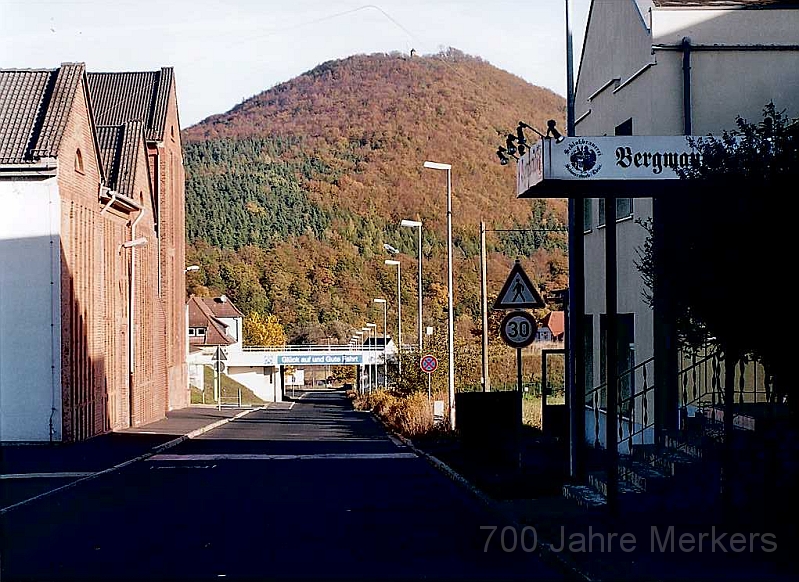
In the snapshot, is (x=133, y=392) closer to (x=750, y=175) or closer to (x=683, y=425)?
(x=683, y=425)

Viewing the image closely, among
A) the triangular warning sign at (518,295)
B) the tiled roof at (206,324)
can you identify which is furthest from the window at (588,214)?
the tiled roof at (206,324)

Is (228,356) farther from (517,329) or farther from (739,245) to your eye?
(739,245)

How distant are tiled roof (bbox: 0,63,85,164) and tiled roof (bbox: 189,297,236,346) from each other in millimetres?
70346

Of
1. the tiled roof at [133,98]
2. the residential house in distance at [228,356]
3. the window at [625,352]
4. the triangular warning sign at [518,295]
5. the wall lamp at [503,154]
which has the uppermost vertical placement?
the tiled roof at [133,98]

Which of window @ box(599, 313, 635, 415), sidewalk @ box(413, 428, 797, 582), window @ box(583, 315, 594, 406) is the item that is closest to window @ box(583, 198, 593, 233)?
window @ box(583, 315, 594, 406)

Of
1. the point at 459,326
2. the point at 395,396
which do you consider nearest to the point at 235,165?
the point at 459,326

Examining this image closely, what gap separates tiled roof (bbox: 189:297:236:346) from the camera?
103 m

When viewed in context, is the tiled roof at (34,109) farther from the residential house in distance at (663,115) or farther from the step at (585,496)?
the step at (585,496)

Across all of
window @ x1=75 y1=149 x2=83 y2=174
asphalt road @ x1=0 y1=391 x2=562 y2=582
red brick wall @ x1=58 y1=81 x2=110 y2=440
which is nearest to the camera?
asphalt road @ x1=0 y1=391 x2=562 y2=582

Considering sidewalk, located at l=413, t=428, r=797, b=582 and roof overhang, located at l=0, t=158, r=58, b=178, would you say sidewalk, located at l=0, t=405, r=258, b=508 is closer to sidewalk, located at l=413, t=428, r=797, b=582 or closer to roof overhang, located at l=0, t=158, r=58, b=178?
roof overhang, located at l=0, t=158, r=58, b=178

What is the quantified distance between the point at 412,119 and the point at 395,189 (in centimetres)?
1297

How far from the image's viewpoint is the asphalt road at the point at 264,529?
10211mm

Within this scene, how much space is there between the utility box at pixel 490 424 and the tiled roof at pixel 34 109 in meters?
13.8

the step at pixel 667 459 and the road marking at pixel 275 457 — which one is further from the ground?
the step at pixel 667 459
